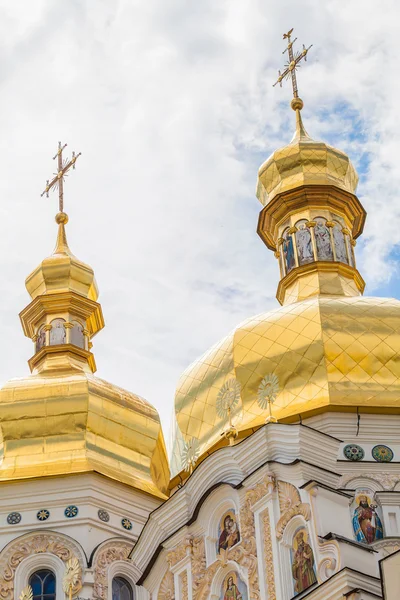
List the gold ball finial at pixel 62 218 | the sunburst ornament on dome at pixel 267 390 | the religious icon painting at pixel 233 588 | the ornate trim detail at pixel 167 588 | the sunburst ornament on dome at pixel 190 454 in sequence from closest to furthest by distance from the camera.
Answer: the religious icon painting at pixel 233 588 < the ornate trim detail at pixel 167 588 < the sunburst ornament on dome at pixel 267 390 < the sunburst ornament on dome at pixel 190 454 < the gold ball finial at pixel 62 218

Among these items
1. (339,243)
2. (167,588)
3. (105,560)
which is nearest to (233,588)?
(167,588)

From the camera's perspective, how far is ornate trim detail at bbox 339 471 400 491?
1923cm

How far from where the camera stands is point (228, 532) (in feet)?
58.7

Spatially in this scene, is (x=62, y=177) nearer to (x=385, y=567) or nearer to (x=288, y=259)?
(x=288, y=259)

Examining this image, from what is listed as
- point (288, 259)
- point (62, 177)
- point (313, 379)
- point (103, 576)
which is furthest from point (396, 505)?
point (62, 177)

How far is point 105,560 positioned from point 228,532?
3.15 meters

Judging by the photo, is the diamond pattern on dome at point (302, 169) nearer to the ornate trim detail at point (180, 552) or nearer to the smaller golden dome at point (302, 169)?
the smaller golden dome at point (302, 169)

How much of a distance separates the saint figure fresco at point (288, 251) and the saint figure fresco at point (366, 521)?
6.14 m

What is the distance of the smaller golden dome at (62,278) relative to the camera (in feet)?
85.0

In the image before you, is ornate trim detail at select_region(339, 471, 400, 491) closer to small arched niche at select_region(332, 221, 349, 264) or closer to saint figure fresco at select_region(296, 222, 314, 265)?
saint figure fresco at select_region(296, 222, 314, 265)

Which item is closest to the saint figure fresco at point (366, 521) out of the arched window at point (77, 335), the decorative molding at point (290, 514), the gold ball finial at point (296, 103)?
the decorative molding at point (290, 514)

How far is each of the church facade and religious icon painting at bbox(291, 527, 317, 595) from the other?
0.02 metres

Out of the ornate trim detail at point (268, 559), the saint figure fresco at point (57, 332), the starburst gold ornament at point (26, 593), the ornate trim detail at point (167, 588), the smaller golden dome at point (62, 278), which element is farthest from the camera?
the smaller golden dome at point (62, 278)

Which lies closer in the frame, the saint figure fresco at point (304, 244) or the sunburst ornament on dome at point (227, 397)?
the sunburst ornament on dome at point (227, 397)
